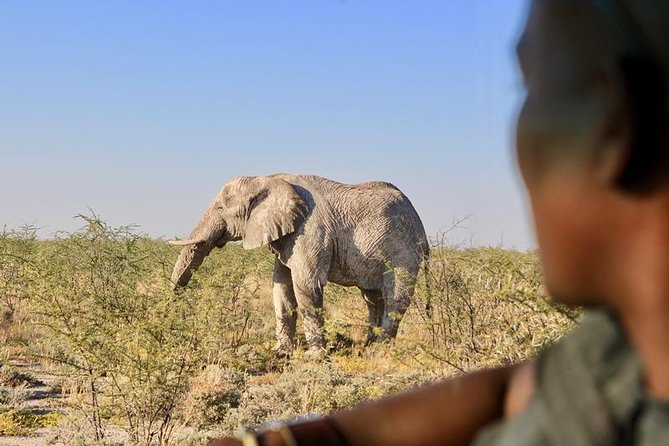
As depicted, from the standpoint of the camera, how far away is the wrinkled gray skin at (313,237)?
10.0 m

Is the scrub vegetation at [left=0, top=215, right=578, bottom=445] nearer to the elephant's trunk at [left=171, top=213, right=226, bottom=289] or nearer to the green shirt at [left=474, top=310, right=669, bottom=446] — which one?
the elephant's trunk at [left=171, top=213, right=226, bottom=289]

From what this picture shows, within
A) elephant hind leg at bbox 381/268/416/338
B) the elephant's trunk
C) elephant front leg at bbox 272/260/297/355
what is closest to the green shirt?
elephant hind leg at bbox 381/268/416/338

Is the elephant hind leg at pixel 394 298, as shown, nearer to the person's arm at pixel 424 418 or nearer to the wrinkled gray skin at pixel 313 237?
the wrinkled gray skin at pixel 313 237

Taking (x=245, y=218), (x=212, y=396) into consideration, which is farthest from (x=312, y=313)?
(x=212, y=396)

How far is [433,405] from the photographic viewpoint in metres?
0.74

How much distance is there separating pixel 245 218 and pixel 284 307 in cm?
115

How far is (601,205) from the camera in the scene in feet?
1.62

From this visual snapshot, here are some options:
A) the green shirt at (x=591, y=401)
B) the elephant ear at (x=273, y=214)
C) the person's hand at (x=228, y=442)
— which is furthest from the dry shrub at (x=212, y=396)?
the green shirt at (x=591, y=401)

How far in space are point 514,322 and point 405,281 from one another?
415cm

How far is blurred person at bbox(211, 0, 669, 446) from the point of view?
0.47 m

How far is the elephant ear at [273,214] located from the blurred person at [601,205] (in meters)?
9.44

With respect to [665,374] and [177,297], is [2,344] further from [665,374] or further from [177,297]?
[665,374]

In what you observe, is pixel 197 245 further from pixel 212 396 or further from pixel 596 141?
pixel 596 141

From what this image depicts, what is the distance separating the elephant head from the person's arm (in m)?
9.23
